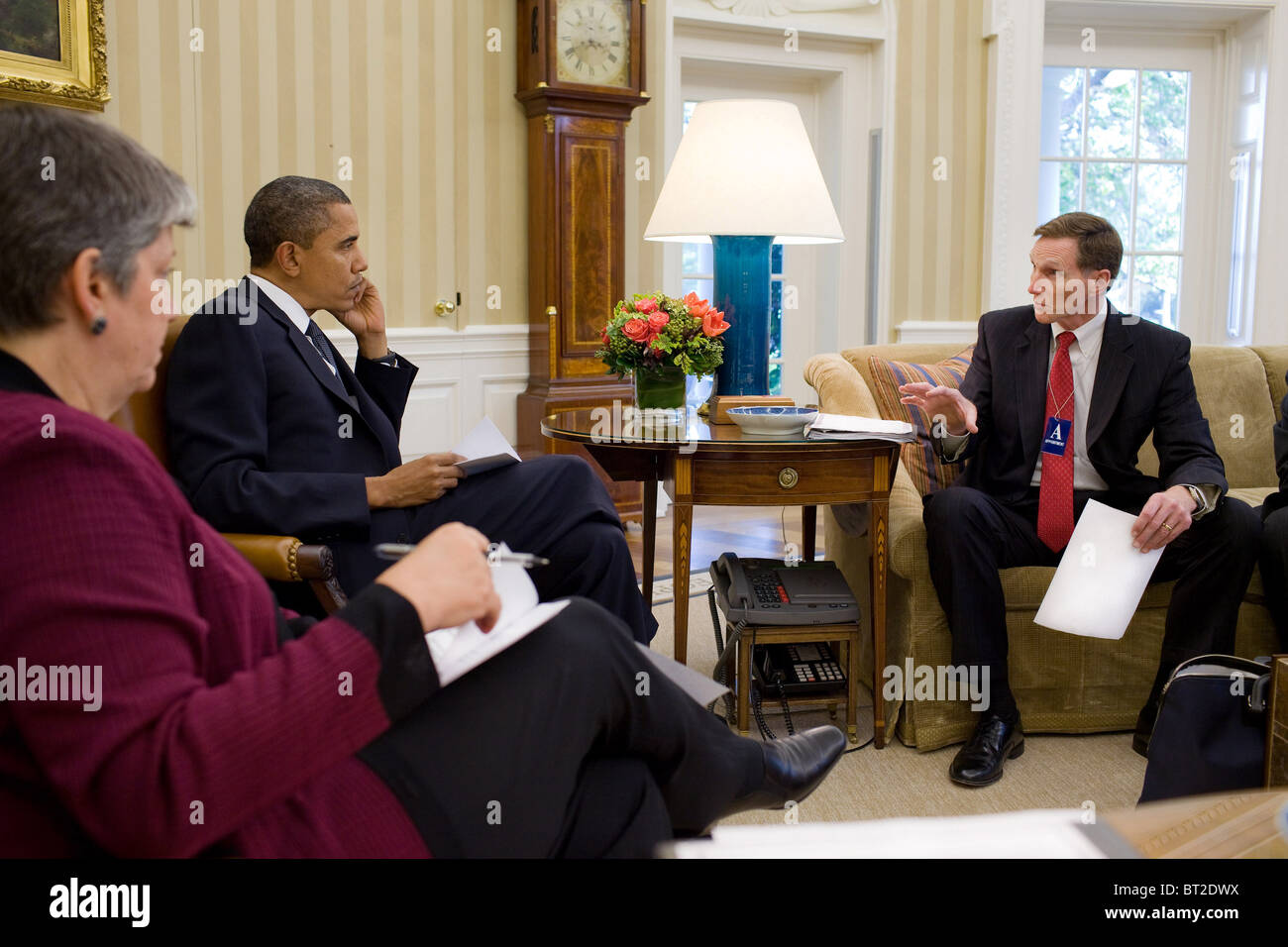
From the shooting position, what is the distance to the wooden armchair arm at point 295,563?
1.93 m

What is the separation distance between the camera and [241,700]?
0.90 meters

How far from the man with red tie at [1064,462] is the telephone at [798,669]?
0.33 meters

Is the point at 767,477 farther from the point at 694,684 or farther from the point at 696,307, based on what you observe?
the point at 694,684

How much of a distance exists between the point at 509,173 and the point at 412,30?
687mm

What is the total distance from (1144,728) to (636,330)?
156cm

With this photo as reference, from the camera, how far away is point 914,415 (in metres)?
3.08

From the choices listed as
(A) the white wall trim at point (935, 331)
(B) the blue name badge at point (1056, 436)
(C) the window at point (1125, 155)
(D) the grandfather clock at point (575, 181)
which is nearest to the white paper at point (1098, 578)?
(B) the blue name badge at point (1056, 436)

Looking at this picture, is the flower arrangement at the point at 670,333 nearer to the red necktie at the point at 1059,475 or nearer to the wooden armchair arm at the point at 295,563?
the red necktie at the point at 1059,475

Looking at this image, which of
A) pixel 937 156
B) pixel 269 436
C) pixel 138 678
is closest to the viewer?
pixel 138 678

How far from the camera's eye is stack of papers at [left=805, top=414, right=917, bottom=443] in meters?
2.66

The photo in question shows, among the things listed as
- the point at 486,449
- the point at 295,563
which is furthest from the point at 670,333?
the point at 295,563
